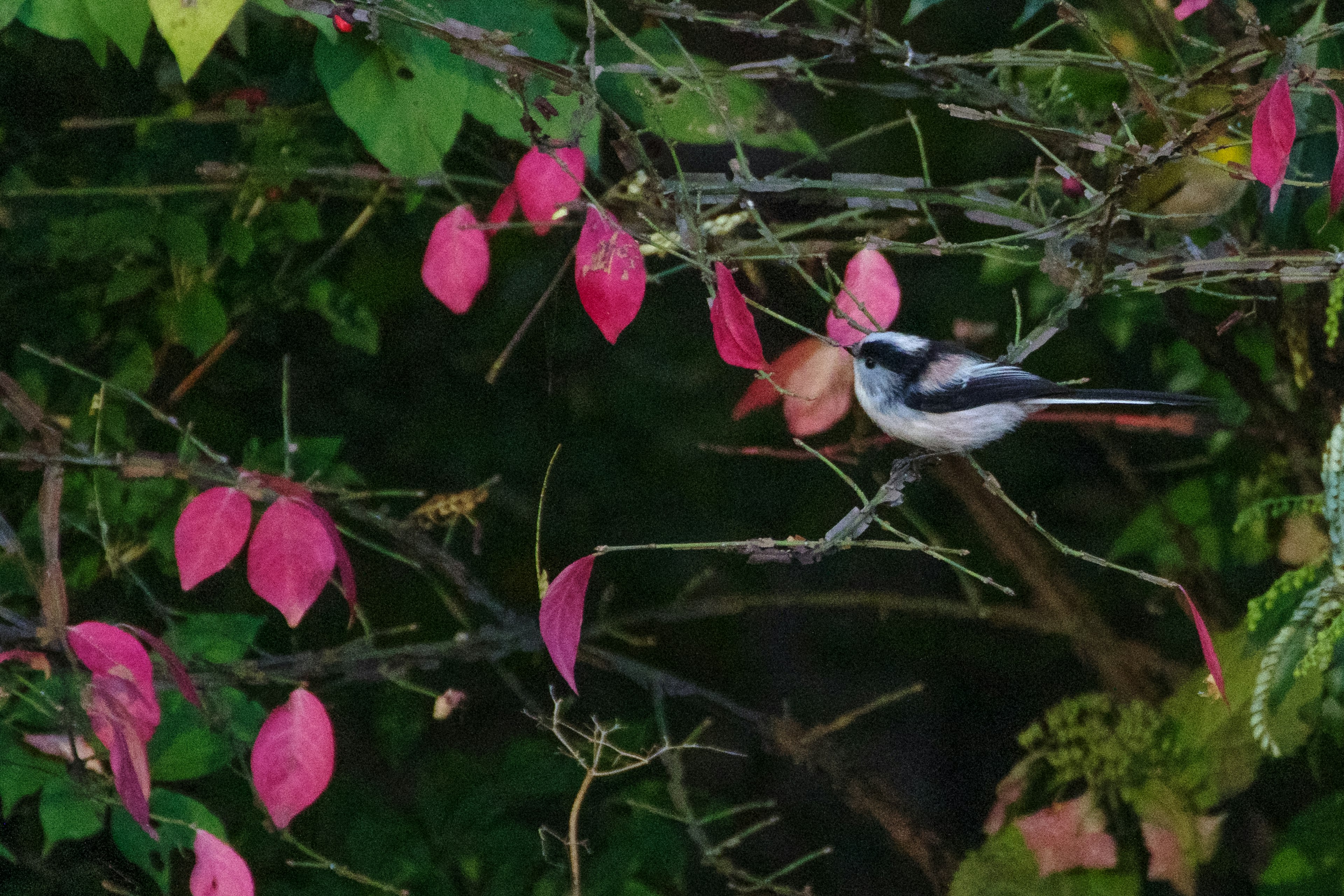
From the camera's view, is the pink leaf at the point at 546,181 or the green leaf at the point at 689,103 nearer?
the pink leaf at the point at 546,181

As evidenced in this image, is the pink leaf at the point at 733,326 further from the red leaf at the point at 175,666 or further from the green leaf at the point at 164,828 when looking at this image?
the green leaf at the point at 164,828

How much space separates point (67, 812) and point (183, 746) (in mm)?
136

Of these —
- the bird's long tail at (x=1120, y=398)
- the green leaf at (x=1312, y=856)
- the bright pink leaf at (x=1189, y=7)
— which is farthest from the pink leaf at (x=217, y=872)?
the bright pink leaf at (x=1189, y=7)

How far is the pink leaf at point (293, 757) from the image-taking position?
107 cm

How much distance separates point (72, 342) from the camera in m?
1.42

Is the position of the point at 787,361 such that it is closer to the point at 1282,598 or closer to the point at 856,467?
the point at 856,467

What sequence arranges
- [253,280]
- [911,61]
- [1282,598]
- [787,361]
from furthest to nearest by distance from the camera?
A: [253,280] → [787,361] → [1282,598] → [911,61]

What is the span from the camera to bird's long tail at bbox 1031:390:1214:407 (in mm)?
1116

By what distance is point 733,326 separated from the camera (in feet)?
3.15

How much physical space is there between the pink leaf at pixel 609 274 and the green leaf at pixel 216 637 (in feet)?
1.97

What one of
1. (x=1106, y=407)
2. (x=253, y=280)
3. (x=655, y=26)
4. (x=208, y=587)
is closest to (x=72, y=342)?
(x=253, y=280)

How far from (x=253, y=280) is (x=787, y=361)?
71cm

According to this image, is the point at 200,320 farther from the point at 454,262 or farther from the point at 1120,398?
the point at 1120,398

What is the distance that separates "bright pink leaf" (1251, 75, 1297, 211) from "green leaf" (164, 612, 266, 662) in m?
1.11
